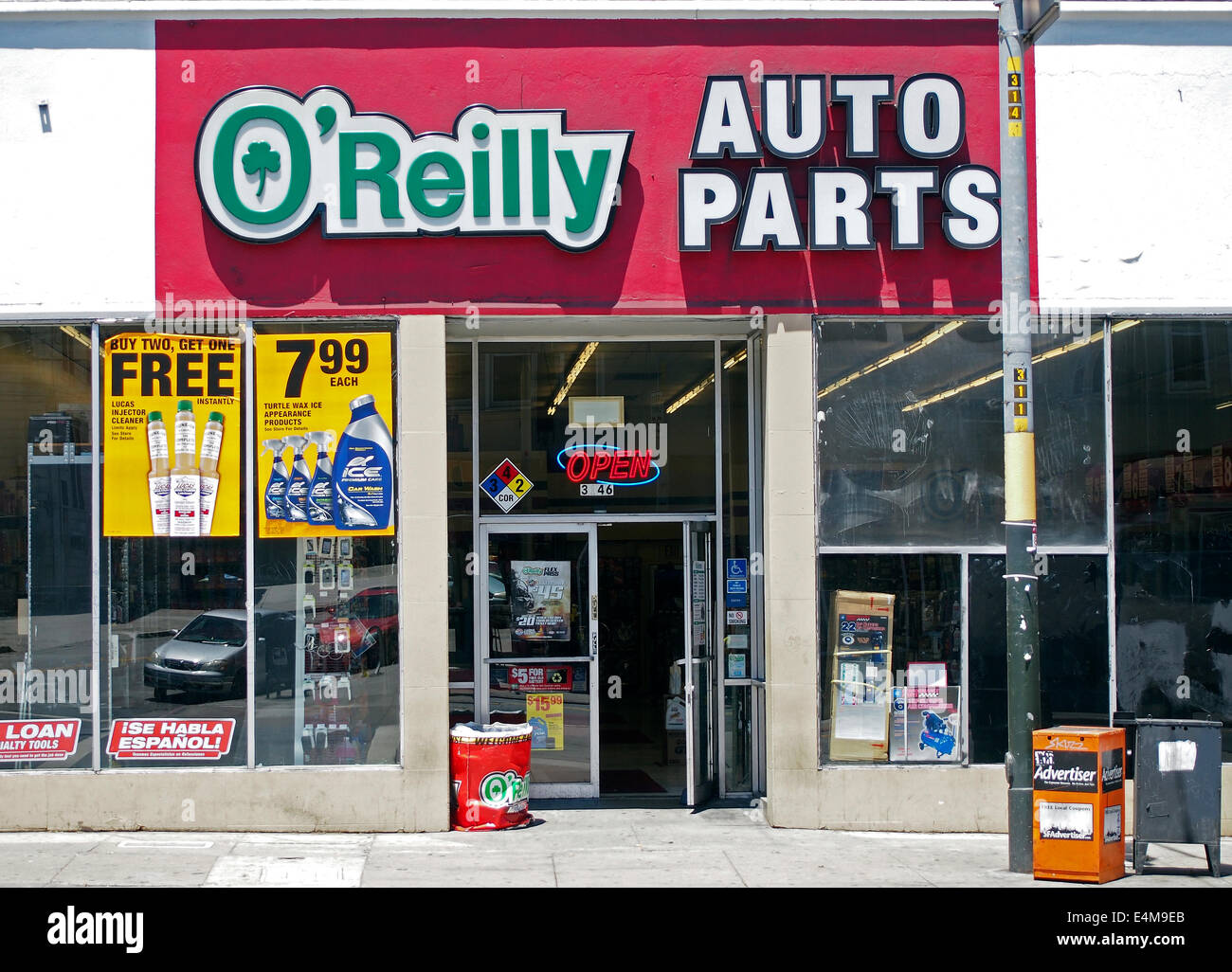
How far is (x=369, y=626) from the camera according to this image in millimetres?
11086

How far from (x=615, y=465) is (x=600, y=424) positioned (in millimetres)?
401

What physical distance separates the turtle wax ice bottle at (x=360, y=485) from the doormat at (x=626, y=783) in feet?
11.0

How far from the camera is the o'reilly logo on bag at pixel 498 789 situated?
36.0 ft

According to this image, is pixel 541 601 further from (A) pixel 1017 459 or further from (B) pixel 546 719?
(A) pixel 1017 459

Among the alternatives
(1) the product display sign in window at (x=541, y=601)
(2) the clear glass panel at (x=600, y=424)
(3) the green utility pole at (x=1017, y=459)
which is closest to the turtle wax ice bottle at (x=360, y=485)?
(2) the clear glass panel at (x=600, y=424)

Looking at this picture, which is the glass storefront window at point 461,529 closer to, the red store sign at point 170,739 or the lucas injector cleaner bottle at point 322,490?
the lucas injector cleaner bottle at point 322,490

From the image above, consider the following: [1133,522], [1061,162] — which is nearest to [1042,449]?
[1133,522]

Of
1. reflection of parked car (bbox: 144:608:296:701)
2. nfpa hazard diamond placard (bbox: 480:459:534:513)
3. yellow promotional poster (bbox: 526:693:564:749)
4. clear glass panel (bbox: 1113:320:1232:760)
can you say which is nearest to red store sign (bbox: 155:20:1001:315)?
nfpa hazard diamond placard (bbox: 480:459:534:513)

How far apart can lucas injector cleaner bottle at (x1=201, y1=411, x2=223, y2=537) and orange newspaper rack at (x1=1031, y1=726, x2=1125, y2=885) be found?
6747 mm

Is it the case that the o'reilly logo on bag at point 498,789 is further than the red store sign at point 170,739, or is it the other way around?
the o'reilly logo on bag at point 498,789

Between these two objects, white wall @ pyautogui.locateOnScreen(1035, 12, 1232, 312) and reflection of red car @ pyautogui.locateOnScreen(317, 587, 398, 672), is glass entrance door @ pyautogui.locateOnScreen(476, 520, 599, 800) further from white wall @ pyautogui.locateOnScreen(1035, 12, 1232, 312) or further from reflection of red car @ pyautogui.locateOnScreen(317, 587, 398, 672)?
white wall @ pyautogui.locateOnScreen(1035, 12, 1232, 312)

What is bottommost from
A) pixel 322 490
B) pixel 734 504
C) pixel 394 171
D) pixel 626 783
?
pixel 626 783

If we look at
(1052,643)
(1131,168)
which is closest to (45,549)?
(1052,643)

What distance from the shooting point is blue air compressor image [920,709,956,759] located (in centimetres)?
1123
